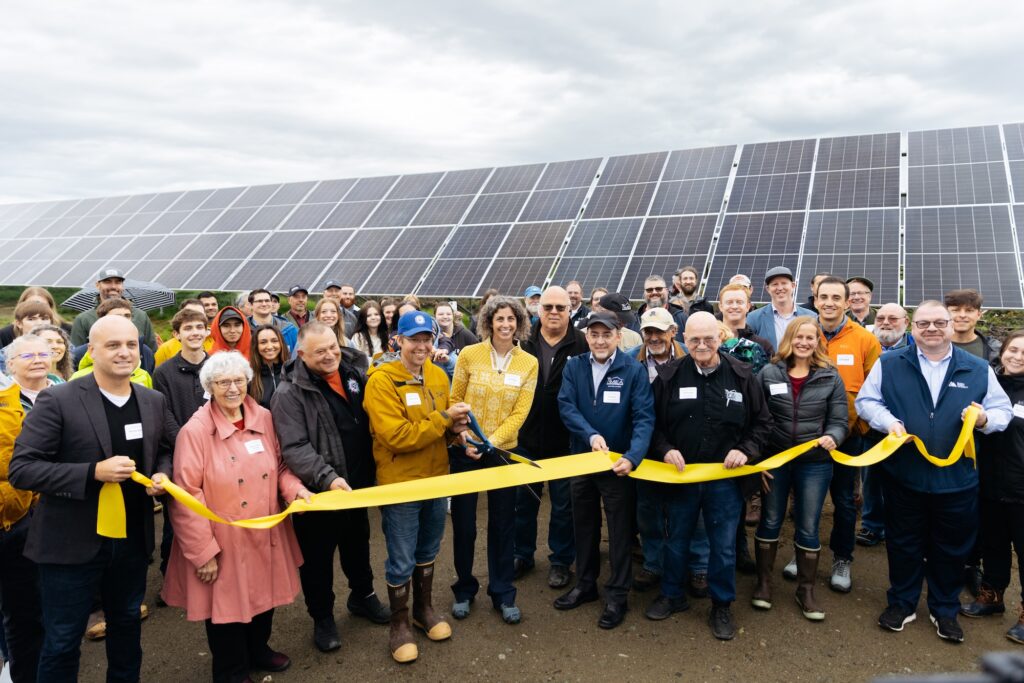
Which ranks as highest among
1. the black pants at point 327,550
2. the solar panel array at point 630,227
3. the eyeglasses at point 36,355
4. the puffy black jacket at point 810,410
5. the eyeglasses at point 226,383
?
the solar panel array at point 630,227

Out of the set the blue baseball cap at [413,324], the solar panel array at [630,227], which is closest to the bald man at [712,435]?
the blue baseball cap at [413,324]

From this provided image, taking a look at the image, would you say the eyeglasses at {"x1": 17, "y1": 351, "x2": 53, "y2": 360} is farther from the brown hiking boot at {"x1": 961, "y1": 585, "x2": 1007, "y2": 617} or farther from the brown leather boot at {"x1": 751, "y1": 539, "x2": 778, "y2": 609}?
the brown hiking boot at {"x1": 961, "y1": 585, "x2": 1007, "y2": 617}

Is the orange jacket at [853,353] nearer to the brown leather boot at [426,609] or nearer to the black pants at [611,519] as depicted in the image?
the black pants at [611,519]

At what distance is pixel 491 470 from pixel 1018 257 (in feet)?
36.7

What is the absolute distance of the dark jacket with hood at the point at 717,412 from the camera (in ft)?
14.6

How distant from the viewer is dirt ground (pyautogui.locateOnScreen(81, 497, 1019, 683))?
13.5 feet

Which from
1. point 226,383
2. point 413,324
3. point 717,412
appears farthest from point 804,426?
point 226,383

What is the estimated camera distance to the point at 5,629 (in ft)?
12.0

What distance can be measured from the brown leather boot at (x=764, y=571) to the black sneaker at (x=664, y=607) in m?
0.57

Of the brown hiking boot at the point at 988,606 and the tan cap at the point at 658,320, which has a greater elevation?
the tan cap at the point at 658,320

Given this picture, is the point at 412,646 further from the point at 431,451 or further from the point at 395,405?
the point at 395,405

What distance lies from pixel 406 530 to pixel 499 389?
122 centimetres

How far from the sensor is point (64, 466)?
10.4 ft

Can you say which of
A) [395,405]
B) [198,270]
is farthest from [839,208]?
[198,270]
